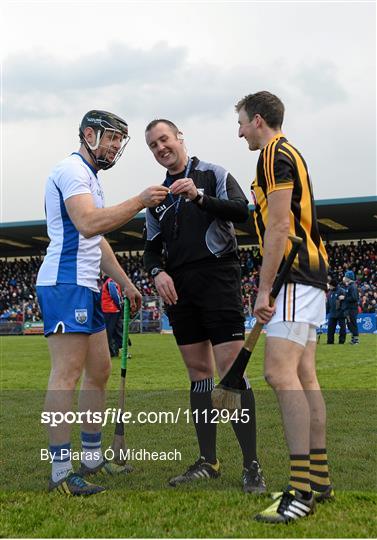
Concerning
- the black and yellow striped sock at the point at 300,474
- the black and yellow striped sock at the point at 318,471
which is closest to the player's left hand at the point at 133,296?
the black and yellow striped sock at the point at 318,471

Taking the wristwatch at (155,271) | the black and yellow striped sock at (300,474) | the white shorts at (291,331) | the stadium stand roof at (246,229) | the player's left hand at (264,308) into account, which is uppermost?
the stadium stand roof at (246,229)

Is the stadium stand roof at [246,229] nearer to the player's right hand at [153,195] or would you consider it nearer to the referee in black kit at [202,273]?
the referee in black kit at [202,273]

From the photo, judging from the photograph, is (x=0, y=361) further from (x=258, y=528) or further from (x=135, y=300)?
(x=258, y=528)

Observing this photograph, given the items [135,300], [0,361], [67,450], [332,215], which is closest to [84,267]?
[135,300]

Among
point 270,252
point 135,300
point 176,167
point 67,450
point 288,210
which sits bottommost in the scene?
point 67,450

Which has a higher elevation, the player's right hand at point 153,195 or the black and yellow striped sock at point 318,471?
the player's right hand at point 153,195

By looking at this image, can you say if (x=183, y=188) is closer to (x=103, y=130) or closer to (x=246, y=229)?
(x=103, y=130)

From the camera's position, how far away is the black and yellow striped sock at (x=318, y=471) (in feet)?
12.4

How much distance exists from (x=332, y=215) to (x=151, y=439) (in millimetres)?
35693

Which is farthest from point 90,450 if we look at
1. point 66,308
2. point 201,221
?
point 201,221

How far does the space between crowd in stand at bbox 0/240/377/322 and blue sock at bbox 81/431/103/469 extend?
23.7m

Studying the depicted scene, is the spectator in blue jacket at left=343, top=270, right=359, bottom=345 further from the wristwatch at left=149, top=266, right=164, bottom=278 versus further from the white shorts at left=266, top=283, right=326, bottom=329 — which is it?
the white shorts at left=266, top=283, right=326, bottom=329

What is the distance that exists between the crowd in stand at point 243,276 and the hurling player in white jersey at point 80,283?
23748 millimetres

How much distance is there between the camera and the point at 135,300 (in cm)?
506
